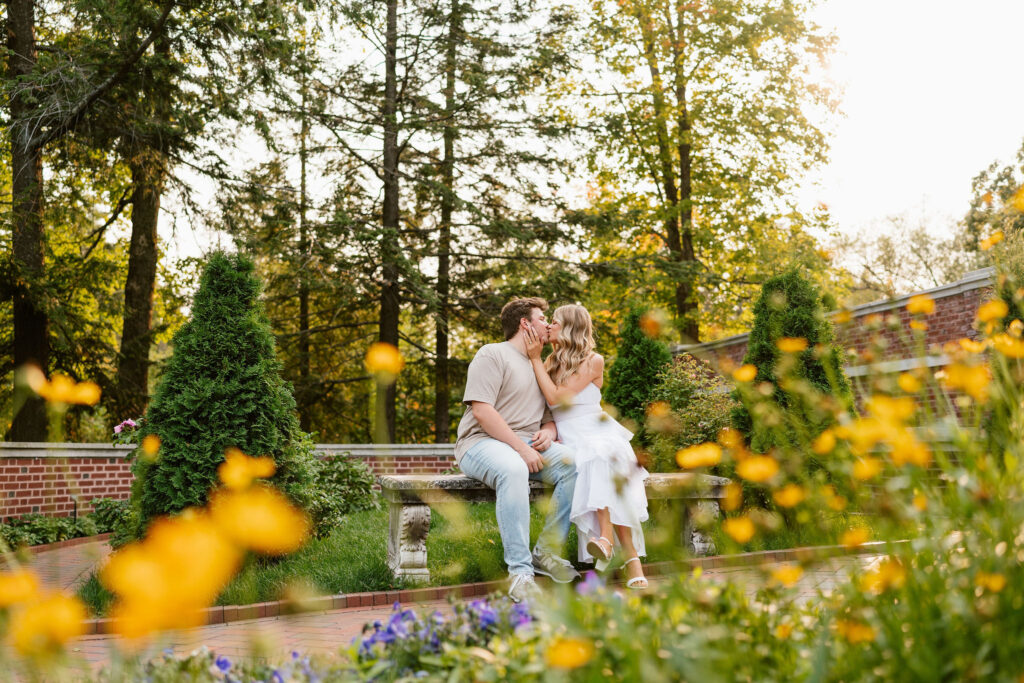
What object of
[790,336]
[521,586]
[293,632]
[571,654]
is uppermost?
[790,336]

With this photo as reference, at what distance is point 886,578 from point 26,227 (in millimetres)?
12120

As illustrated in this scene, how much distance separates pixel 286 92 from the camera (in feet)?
40.6

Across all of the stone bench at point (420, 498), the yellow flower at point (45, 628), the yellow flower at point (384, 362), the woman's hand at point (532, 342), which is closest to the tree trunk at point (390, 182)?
the stone bench at point (420, 498)

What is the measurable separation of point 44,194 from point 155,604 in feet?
40.8

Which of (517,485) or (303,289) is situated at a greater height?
(303,289)

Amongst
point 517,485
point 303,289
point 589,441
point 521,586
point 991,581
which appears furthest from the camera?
point 303,289

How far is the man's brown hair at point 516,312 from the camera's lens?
5.24 metres

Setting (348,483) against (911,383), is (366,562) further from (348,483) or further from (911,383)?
(911,383)

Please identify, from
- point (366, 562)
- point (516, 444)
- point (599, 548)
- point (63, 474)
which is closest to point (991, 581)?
point (599, 548)

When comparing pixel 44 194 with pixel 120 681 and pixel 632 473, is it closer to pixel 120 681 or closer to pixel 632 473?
pixel 632 473

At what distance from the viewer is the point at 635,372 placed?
9.83 metres

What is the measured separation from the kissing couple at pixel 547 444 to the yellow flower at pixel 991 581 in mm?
2226

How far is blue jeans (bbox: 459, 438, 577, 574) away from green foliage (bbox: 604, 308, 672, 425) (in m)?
4.80

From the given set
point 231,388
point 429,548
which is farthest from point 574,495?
point 231,388
